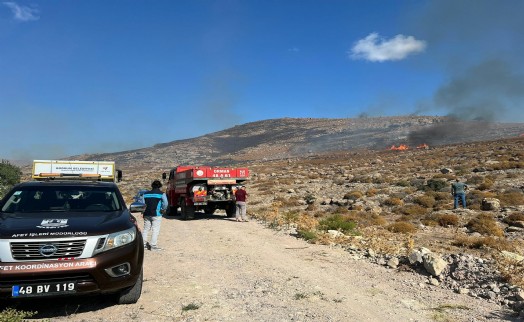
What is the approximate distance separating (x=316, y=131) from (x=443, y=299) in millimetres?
131279

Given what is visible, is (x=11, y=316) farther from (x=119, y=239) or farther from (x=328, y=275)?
(x=328, y=275)

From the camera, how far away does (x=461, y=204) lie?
18.8 meters

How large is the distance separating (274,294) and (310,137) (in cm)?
12113

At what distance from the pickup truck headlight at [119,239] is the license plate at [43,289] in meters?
0.49

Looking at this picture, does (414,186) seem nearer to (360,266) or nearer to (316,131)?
(360,266)

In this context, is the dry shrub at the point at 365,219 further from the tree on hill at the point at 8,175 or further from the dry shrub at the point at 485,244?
the tree on hill at the point at 8,175

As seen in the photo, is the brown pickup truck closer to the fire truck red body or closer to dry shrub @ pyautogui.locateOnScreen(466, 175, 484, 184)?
the fire truck red body

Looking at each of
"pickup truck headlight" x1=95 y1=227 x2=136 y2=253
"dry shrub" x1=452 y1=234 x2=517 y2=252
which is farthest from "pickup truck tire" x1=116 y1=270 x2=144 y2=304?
"dry shrub" x1=452 y1=234 x2=517 y2=252

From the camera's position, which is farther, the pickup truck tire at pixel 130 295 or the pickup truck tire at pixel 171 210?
the pickup truck tire at pixel 171 210

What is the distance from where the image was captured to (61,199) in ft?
20.2

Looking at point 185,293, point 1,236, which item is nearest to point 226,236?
point 185,293

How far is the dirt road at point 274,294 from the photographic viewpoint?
5.14m

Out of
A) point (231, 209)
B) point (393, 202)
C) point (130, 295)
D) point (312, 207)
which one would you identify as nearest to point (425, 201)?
point (393, 202)

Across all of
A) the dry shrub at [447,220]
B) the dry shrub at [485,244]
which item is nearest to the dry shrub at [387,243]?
the dry shrub at [485,244]
